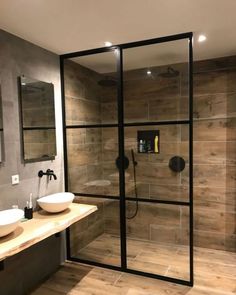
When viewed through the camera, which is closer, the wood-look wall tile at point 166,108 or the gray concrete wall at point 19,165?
the gray concrete wall at point 19,165

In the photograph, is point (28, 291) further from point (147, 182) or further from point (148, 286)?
point (147, 182)

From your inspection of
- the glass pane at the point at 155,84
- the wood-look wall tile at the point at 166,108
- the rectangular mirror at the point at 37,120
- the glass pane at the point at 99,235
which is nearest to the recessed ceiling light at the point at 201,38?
the glass pane at the point at 155,84

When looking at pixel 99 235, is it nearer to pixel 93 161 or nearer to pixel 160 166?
pixel 93 161

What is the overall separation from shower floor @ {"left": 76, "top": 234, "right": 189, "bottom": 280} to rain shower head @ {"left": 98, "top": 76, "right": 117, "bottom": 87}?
2135 millimetres

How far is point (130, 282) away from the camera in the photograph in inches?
107

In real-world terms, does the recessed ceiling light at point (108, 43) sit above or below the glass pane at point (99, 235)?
above

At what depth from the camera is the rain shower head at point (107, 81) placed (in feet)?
10.5

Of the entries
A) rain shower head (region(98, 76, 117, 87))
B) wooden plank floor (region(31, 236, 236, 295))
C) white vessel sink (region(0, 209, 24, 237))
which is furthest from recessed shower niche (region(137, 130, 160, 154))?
white vessel sink (region(0, 209, 24, 237))

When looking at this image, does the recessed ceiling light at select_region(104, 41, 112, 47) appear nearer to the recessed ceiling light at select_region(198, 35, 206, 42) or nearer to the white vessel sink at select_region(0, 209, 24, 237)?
the recessed ceiling light at select_region(198, 35, 206, 42)

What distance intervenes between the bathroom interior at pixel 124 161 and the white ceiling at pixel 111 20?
0.60ft

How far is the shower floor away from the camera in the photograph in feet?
9.67

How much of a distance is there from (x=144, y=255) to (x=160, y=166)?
120cm

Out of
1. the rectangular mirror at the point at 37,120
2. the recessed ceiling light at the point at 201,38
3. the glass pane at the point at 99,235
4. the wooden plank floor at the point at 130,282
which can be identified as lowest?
the wooden plank floor at the point at 130,282

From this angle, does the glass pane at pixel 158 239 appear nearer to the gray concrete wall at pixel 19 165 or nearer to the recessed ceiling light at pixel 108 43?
the gray concrete wall at pixel 19 165
